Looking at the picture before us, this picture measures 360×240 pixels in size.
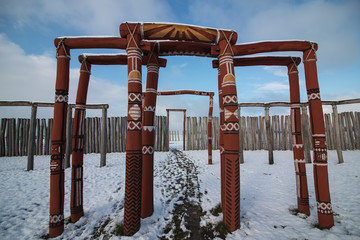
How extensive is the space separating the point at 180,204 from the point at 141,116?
177cm

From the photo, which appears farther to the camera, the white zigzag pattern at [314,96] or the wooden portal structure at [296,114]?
the wooden portal structure at [296,114]

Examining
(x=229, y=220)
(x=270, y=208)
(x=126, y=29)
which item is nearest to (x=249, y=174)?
(x=270, y=208)

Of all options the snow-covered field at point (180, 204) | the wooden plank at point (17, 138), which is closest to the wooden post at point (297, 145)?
the snow-covered field at point (180, 204)

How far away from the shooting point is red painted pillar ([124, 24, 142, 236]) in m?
2.01

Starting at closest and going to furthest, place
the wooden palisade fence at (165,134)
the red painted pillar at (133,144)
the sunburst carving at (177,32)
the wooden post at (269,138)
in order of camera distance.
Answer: the red painted pillar at (133,144), the sunburst carving at (177,32), the wooden post at (269,138), the wooden palisade fence at (165,134)

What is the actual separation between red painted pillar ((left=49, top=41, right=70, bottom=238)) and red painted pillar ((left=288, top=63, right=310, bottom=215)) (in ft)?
11.1

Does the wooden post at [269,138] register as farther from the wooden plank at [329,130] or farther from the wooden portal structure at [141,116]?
the wooden plank at [329,130]

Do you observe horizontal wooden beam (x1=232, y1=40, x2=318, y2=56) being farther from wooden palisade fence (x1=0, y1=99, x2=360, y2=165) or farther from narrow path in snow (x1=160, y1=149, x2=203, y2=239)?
wooden palisade fence (x1=0, y1=99, x2=360, y2=165)

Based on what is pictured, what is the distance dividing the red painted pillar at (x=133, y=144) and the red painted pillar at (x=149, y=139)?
0.35m

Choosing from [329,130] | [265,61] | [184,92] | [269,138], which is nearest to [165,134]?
[184,92]

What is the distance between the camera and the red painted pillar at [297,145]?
8.11 feet

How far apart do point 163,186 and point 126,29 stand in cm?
317

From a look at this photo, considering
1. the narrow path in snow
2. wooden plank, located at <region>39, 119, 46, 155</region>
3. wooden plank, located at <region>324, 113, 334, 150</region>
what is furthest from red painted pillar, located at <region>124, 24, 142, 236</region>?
wooden plank, located at <region>324, 113, 334, 150</region>

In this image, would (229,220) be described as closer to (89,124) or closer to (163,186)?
(163,186)
